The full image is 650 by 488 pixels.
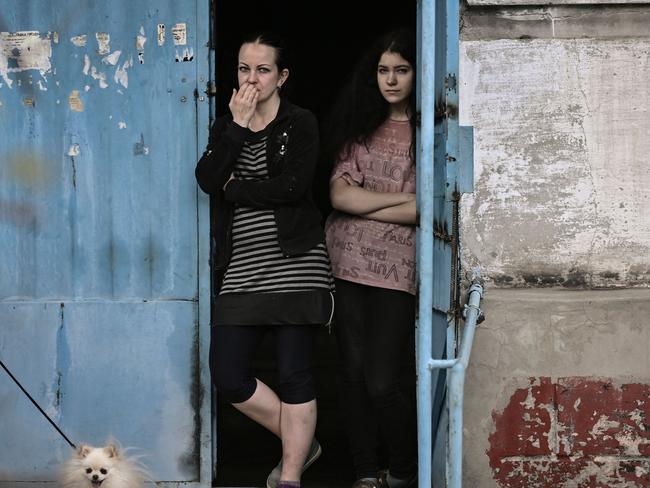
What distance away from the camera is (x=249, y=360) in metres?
4.45

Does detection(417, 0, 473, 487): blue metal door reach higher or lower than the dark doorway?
lower

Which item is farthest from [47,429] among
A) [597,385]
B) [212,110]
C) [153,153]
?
[597,385]

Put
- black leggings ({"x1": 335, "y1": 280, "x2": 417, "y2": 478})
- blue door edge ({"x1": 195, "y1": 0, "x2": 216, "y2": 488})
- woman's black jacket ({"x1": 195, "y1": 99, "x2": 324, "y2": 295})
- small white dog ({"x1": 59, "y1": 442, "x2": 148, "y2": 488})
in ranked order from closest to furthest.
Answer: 1. small white dog ({"x1": 59, "y1": 442, "x2": 148, "y2": 488})
2. woman's black jacket ({"x1": 195, "y1": 99, "x2": 324, "y2": 295})
3. black leggings ({"x1": 335, "y1": 280, "x2": 417, "y2": 478})
4. blue door edge ({"x1": 195, "y1": 0, "x2": 216, "y2": 488})

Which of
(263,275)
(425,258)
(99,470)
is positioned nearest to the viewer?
(425,258)

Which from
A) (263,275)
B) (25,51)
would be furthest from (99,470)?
(25,51)

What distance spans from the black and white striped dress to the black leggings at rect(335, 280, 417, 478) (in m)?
0.17

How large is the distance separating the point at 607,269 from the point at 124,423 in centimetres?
232

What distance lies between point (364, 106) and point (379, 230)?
57 centimetres

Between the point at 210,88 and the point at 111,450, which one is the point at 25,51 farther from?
the point at 111,450

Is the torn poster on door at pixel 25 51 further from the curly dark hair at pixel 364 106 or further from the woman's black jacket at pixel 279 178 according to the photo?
the curly dark hair at pixel 364 106

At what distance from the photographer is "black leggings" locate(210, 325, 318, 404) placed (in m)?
4.36

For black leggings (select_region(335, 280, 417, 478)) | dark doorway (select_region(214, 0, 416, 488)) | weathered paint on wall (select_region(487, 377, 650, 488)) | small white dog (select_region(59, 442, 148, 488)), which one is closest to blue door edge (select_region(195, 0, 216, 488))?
small white dog (select_region(59, 442, 148, 488))

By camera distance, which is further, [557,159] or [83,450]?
[557,159]

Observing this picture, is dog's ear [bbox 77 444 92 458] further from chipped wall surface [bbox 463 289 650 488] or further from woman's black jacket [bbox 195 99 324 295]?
chipped wall surface [bbox 463 289 650 488]
